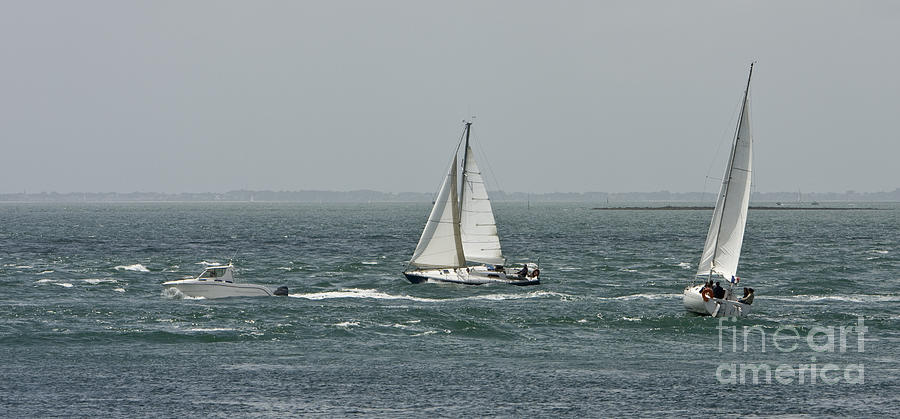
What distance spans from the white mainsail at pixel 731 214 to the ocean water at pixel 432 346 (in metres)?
3.45

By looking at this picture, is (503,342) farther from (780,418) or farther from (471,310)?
(780,418)

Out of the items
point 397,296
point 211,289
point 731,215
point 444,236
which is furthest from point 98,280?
point 731,215

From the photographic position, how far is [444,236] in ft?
273

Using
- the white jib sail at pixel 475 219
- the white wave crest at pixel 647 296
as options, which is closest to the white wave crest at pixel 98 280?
the white jib sail at pixel 475 219

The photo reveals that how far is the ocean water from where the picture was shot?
39969mm

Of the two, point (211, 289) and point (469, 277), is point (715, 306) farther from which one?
point (211, 289)

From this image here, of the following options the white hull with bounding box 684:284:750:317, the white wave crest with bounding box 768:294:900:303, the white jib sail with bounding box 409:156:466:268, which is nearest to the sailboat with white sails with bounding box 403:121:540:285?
the white jib sail with bounding box 409:156:466:268

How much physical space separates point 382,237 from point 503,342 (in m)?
122

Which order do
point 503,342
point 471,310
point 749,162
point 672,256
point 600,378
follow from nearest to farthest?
point 600,378 < point 503,342 < point 749,162 < point 471,310 < point 672,256

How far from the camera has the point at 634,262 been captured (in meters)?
115

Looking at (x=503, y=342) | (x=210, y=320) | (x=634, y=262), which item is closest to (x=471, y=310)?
(x=503, y=342)

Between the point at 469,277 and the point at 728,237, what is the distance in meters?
25.9

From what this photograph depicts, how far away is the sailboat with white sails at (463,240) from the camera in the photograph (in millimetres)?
82938

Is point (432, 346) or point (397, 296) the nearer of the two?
point (432, 346)
